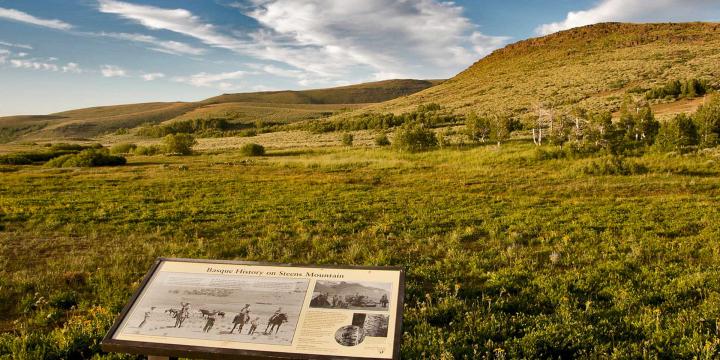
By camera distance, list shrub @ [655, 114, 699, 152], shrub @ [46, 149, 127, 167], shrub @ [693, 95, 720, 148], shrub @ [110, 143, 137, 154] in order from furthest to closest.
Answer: shrub @ [110, 143, 137, 154] → shrub @ [46, 149, 127, 167] → shrub @ [693, 95, 720, 148] → shrub @ [655, 114, 699, 152]

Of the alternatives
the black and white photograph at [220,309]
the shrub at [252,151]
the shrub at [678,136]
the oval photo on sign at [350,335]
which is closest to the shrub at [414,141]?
the shrub at [252,151]

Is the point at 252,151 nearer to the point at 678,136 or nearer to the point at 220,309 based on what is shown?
the point at 678,136

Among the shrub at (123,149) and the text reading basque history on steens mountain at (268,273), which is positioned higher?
the shrub at (123,149)

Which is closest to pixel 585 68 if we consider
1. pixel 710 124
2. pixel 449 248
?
pixel 710 124

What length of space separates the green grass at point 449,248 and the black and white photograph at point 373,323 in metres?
1.97

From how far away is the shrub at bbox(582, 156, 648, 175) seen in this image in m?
25.5

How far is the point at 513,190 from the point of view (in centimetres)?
2219

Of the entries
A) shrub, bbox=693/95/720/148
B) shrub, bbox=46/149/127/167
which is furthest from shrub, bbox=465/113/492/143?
shrub, bbox=46/149/127/167

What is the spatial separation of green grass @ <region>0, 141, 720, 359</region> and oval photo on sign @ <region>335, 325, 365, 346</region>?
2093 millimetres

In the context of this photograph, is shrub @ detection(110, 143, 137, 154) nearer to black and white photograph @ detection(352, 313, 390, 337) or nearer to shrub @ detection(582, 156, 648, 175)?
shrub @ detection(582, 156, 648, 175)

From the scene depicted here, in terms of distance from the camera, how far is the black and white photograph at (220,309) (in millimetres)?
4309

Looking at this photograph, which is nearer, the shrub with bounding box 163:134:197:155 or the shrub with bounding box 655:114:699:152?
the shrub with bounding box 655:114:699:152

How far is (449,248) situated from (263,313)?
775 cm

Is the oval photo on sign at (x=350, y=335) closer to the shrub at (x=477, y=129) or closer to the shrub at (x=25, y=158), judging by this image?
the shrub at (x=477, y=129)
